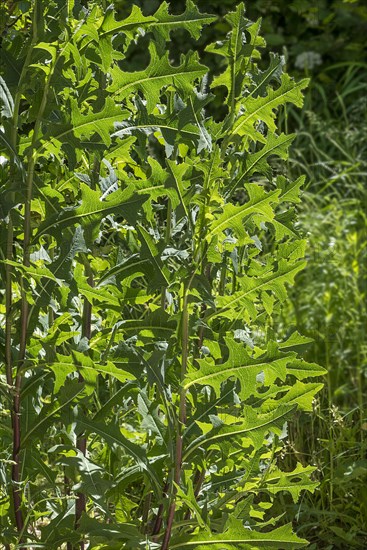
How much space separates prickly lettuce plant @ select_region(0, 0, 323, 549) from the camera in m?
1.95

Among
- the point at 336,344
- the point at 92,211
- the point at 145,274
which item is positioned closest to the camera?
the point at 92,211

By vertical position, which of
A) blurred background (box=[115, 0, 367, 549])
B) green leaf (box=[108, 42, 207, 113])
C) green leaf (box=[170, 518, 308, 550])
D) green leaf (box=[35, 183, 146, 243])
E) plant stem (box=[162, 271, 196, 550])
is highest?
green leaf (box=[108, 42, 207, 113])

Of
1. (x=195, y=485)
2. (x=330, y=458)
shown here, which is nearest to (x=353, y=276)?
(x=330, y=458)

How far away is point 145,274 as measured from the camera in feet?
6.88

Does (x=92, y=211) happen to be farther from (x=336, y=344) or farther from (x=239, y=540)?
(x=336, y=344)

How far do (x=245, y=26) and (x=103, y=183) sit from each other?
17.1 inches

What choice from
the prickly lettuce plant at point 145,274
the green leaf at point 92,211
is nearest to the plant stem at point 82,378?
the prickly lettuce plant at point 145,274

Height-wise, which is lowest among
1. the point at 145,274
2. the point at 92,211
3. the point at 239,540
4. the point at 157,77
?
the point at 239,540

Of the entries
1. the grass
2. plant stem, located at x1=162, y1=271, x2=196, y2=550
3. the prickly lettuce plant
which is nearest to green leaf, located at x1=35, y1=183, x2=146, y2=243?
the prickly lettuce plant

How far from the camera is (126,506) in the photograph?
2318mm

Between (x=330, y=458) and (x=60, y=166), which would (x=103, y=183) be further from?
(x=330, y=458)

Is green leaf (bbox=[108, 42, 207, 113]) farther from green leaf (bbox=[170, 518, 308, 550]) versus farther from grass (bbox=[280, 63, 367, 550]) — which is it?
grass (bbox=[280, 63, 367, 550])

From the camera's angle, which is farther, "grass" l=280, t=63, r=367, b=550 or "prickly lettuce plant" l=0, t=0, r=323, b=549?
"grass" l=280, t=63, r=367, b=550

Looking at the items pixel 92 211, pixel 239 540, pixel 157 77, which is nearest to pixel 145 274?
pixel 92 211
